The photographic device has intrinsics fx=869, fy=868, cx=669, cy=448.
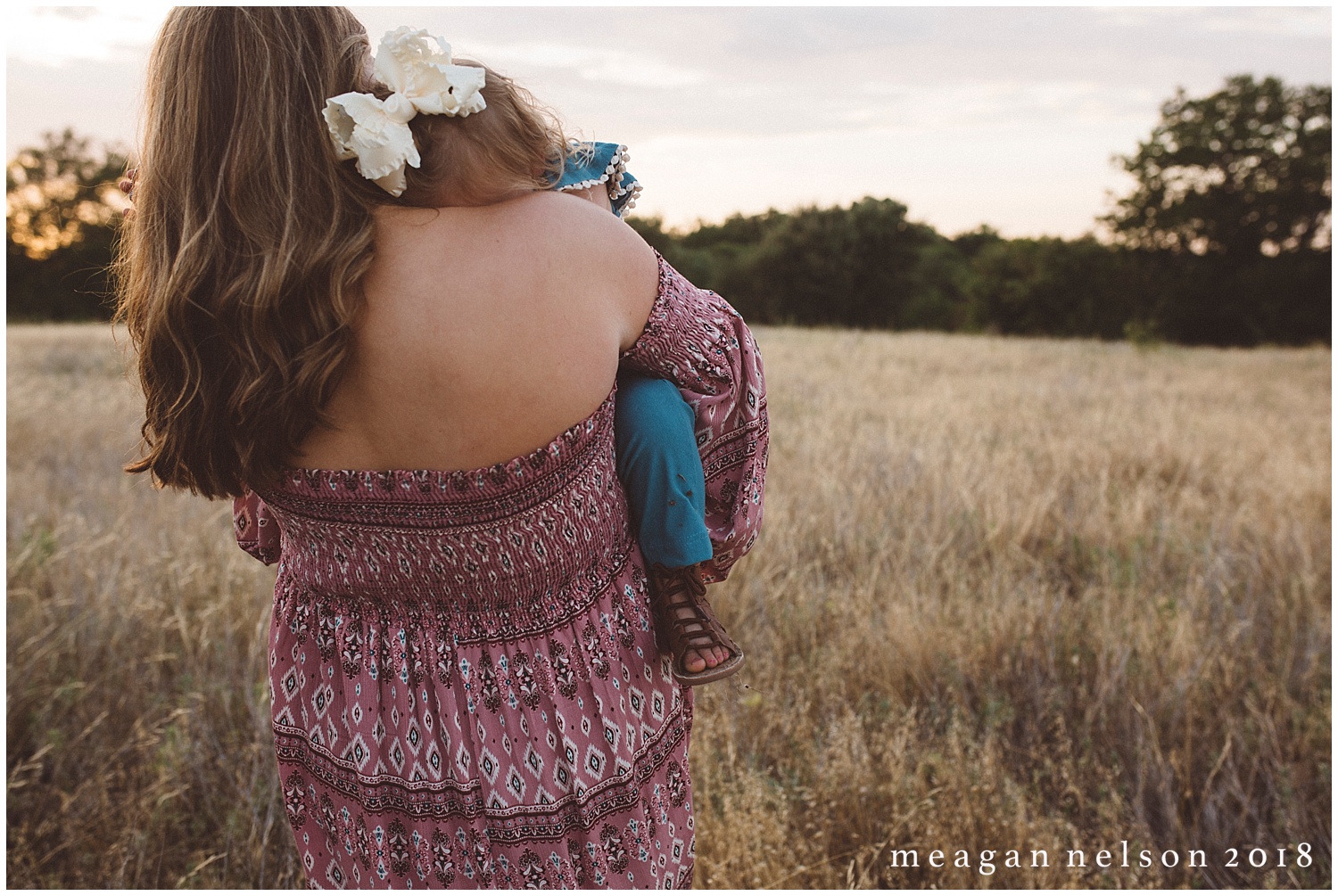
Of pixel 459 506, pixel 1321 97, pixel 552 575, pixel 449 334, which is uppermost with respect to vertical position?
pixel 1321 97

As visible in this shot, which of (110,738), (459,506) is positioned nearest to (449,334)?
(459,506)

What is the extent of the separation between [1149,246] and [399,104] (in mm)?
36441

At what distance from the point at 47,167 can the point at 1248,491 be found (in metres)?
42.6

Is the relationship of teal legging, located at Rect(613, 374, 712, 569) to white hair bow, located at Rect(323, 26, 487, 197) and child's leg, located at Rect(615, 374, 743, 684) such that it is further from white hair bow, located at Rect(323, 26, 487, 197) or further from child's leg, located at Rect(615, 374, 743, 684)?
white hair bow, located at Rect(323, 26, 487, 197)

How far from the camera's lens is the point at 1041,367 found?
1130cm

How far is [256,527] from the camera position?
1640 millimetres

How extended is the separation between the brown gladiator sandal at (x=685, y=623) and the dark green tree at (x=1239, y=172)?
35.2 meters

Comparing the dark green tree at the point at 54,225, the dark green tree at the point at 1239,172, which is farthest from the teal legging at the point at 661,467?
the dark green tree at the point at 1239,172

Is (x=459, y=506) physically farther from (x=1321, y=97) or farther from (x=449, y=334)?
(x=1321, y=97)

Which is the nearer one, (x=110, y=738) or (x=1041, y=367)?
(x=110, y=738)

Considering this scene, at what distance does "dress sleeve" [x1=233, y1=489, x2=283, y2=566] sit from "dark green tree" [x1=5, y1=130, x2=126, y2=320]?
1167 inches

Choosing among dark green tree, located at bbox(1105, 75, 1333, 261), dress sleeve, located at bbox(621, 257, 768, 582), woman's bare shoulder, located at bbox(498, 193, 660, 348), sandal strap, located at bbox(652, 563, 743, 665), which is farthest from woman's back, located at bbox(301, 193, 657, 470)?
dark green tree, located at bbox(1105, 75, 1333, 261)

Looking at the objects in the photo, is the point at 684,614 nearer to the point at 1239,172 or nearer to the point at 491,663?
the point at 491,663

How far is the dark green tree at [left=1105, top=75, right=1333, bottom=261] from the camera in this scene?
29391 mm
